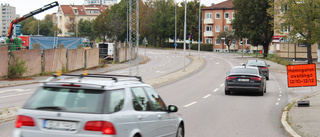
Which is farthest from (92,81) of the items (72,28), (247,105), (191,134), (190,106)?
(72,28)

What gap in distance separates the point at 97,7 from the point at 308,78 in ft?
557

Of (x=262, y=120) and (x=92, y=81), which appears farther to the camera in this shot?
(x=262, y=120)

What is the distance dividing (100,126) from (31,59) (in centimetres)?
2769

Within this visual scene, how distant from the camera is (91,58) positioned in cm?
4428

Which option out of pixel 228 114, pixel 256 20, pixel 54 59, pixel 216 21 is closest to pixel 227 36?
pixel 216 21

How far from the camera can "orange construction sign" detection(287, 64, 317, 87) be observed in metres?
17.4

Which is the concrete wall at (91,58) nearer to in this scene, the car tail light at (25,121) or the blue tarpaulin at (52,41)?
the blue tarpaulin at (52,41)

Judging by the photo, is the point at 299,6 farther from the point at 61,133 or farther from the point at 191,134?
the point at 61,133

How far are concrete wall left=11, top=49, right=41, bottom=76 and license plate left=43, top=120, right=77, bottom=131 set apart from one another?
2543 cm

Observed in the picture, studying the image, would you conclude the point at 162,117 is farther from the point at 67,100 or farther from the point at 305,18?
the point at 305,18

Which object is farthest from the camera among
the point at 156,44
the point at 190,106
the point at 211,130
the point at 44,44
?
the point at 156,44

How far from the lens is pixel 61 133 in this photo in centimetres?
574

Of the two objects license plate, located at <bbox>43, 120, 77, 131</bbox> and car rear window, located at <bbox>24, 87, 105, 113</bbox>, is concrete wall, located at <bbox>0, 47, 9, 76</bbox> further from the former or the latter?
license plate, located at <bbox>43, 120, 77, 131</bbox>

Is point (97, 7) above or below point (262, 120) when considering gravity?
above
